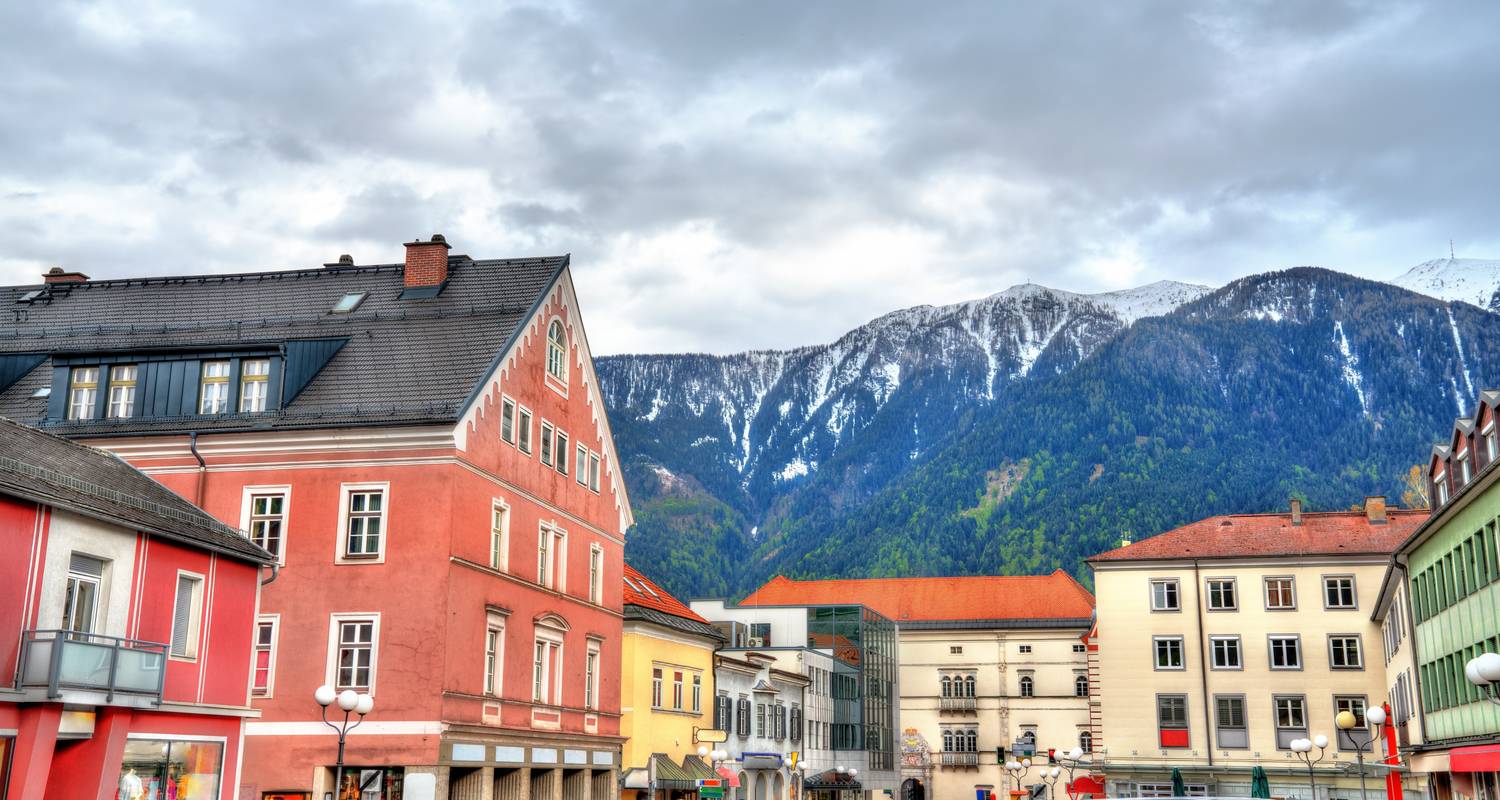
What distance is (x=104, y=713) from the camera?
76.7 feet

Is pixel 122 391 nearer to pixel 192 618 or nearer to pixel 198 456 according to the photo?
pixel 198 456

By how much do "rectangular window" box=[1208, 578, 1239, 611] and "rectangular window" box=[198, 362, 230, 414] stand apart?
151 feet

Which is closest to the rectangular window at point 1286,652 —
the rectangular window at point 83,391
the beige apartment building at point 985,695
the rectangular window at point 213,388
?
the beige apartment building at point 985,695

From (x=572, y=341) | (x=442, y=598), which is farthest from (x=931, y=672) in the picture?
(x=442, y=598)

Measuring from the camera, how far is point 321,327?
40.3 m

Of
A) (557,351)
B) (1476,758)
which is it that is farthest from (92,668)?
(1476,758)

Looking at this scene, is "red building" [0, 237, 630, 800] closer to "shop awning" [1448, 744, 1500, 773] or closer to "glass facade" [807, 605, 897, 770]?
"shop awning" [1448, 744, 1500, 773]

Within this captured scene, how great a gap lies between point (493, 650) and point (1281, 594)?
41.3m

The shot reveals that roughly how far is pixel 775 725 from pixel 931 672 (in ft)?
155

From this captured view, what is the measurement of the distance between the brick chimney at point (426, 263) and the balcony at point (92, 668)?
1972 centimetres

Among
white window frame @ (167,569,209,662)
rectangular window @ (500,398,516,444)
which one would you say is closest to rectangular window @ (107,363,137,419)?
rectangular window @ (500,398,516,444)

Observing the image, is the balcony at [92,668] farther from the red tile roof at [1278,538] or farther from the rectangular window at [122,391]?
the red tile roof at [1278,538]

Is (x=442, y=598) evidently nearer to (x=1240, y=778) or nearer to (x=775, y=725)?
(x=775, y=725)

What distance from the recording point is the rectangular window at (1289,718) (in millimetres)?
62406
